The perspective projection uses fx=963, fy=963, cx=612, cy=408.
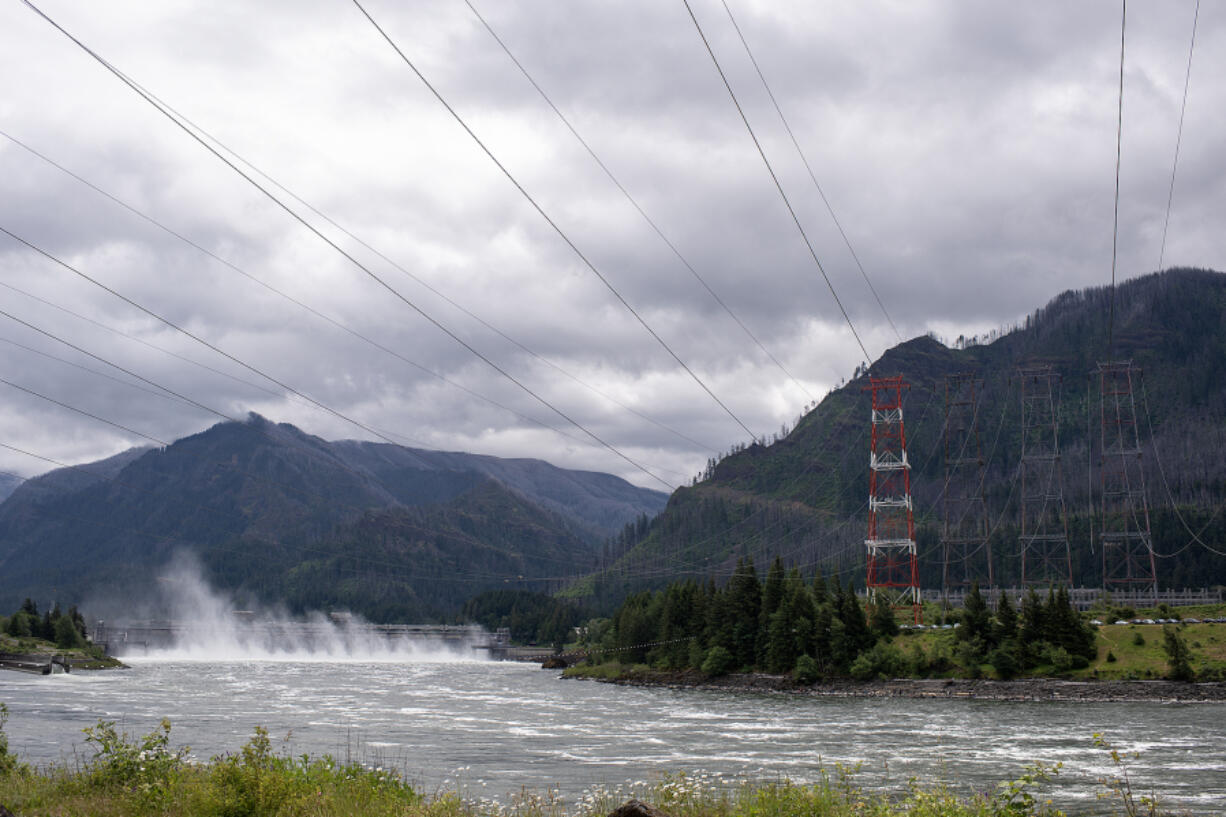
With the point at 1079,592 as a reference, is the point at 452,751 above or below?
below

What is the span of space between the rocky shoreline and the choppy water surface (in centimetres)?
782

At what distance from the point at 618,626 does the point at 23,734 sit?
452 ft

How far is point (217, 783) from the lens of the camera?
23328mm

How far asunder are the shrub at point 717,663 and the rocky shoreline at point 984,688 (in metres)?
1.23

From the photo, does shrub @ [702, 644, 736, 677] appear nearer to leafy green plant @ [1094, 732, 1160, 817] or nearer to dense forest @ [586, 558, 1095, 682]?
dense forest @ [586, 558, 1095, 682]

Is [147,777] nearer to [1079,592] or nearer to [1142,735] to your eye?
[1142,735]

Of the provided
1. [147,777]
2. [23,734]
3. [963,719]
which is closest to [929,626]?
[963,719]

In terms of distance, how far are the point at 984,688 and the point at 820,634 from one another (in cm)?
2909

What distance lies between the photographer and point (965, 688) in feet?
408

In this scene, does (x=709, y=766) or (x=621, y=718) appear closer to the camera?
(x=709, y=766)

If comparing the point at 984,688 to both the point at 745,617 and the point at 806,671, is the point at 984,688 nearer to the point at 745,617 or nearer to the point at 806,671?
the point at 806,671

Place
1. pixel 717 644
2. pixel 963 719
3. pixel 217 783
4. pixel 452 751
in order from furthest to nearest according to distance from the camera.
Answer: pixel 717 644 → pixel 963 719 → pixel 452 751 → pixel 217 783

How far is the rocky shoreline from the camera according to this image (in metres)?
110

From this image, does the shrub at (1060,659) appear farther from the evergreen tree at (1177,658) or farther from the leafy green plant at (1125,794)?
the leafy green plant at (1125,794)
